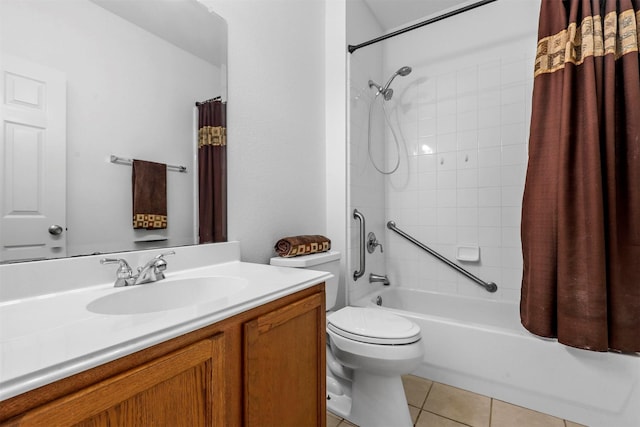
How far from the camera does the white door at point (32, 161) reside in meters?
0.74

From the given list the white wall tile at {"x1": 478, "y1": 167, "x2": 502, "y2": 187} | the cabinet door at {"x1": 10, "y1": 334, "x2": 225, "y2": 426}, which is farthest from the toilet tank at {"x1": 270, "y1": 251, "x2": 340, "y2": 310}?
the white wall tile at {"x1": 478, "y1": 167, "x2": 502, "y2": 187}

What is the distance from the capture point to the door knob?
2.67 feet

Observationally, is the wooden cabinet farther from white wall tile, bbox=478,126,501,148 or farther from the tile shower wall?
white wall tile, bbox=478,126,501,148

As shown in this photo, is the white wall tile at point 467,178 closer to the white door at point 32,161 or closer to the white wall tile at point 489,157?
the white wall tile at point 489,157

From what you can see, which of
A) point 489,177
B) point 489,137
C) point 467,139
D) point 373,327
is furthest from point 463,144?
point 373,327

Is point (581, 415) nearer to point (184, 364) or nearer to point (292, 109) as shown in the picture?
point (184, 364)

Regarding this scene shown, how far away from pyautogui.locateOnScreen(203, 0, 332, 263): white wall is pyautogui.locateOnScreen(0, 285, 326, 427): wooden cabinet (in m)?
0.60

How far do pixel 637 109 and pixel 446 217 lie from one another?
116 cm

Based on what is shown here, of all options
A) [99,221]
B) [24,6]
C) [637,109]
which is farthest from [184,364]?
[637,109]

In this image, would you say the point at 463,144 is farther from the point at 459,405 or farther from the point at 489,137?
the point at 459,405

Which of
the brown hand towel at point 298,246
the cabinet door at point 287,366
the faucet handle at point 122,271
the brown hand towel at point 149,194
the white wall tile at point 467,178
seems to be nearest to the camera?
the cabinet door at point 287,366

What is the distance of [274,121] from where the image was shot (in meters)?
1.57

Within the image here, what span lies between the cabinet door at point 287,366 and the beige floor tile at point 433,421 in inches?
24.2

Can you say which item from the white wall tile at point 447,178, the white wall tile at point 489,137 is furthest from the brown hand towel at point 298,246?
the white wall tile at point 489,137
